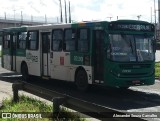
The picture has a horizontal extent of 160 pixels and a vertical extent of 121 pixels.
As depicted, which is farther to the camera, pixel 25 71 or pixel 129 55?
pixel 25 71

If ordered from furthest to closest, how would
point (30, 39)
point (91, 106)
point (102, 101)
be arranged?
point (30, 39), point (102, 101), point (91, 106)

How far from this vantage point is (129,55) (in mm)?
14922

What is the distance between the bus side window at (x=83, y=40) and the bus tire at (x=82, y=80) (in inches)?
35.5

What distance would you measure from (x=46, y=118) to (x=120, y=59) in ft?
20.3

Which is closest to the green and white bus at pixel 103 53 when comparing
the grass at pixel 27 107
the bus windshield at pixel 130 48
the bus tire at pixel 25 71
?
the bus windshield at pixel 130 48

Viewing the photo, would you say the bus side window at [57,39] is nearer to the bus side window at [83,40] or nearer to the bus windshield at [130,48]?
the bus side window at [83,40]

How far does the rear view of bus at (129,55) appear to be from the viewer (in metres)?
14.7

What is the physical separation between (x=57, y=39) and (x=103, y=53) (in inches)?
147

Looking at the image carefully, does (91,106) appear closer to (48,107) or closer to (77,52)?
(48,107)

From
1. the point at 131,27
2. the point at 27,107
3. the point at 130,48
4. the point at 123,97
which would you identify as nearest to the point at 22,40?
the point at 131,27

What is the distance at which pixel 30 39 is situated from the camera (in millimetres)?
20875

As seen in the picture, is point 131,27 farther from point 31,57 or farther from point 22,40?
point 22,40

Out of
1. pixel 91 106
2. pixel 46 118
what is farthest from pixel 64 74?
pixel 91 106

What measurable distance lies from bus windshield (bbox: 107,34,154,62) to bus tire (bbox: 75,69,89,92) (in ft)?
5.82
